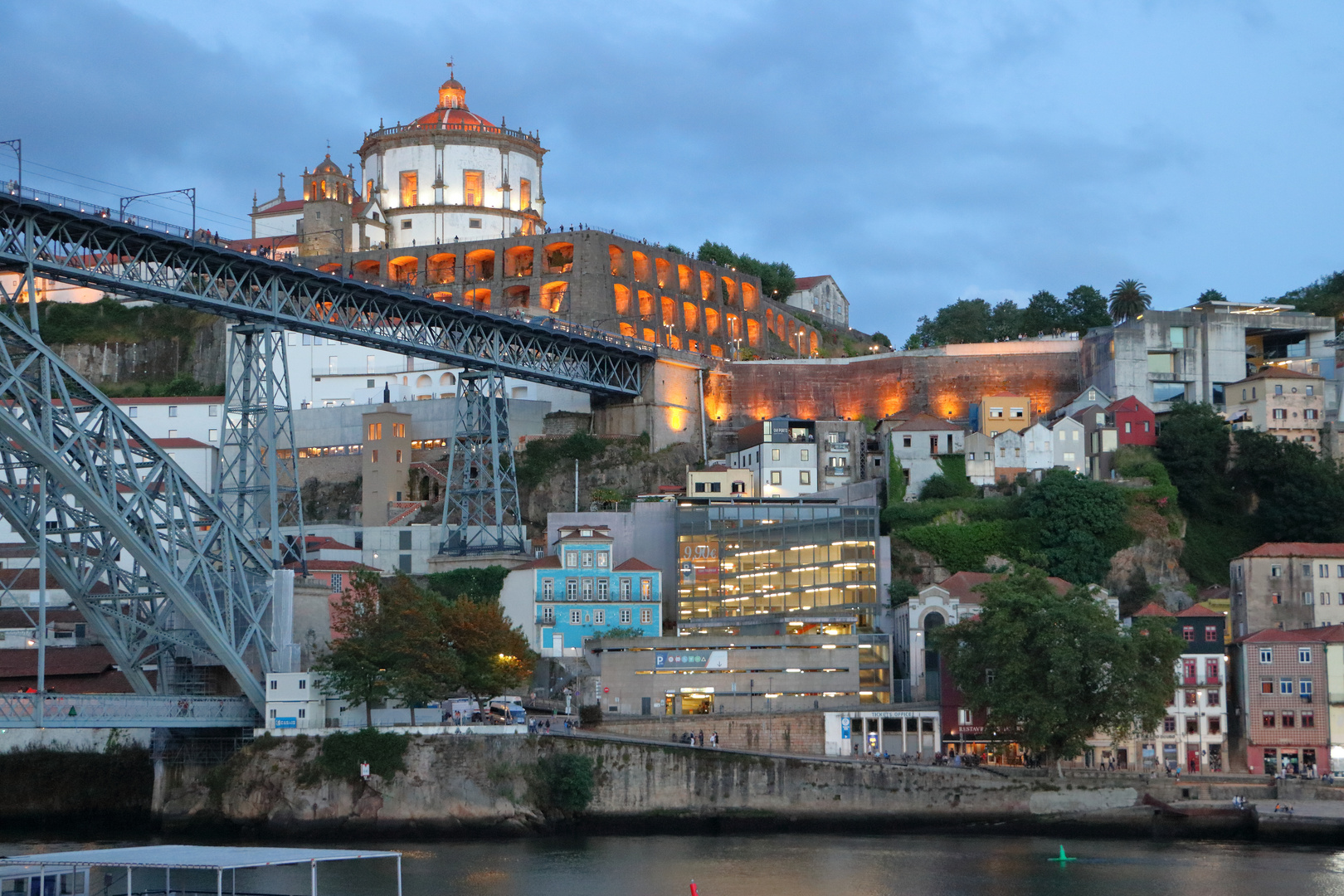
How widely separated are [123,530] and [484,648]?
1630 centimetres

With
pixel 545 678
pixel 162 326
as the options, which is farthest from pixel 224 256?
pixel 162 326

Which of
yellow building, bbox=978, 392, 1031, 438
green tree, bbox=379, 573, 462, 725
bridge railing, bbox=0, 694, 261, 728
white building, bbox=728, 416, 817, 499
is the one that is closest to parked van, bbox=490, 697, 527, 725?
green tree, bbox=379, 573, 462, 725

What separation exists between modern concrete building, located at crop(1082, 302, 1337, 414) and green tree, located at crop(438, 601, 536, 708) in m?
39.9

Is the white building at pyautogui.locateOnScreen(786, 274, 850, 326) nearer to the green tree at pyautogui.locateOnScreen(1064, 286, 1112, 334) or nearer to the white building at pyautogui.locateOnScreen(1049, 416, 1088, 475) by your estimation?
the green tree at pyautogui.locateOnScreen(1064, 286, 1112, 334)

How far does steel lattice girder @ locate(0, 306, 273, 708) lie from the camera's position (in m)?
54.1

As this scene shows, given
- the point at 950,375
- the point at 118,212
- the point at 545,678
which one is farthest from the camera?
the point at 950,375

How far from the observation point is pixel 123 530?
55.6m

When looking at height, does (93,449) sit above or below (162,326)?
below

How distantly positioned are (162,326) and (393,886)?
227ft

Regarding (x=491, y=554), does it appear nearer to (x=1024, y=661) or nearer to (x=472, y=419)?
(x=472, y=419)

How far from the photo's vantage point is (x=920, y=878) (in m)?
51.3

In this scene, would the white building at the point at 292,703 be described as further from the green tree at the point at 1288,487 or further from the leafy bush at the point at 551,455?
the green tree at the point at 1288,487

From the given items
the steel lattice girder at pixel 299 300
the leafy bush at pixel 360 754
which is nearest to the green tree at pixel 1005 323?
the steel lattice girder at pixel 299 300

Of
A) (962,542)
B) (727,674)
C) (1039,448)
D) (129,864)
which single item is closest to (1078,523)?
(962,542)
